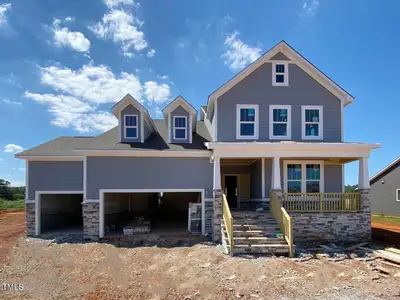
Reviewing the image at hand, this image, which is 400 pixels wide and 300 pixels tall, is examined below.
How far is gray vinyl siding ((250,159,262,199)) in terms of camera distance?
14594 mm

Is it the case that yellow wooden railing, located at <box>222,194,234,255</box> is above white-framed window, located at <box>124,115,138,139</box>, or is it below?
below

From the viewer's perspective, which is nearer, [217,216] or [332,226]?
[217,216]

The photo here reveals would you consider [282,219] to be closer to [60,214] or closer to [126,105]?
[126,105]

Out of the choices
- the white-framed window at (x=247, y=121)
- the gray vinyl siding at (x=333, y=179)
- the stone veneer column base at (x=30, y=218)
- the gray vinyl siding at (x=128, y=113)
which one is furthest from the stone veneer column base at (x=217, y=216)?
the stone veneer column base at (x=30, y=218)

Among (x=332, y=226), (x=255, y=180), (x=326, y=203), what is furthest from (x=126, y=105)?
(x=332, y=226)

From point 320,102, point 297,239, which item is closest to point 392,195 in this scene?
point 320,102

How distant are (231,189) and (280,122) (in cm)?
511

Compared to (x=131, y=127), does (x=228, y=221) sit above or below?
below

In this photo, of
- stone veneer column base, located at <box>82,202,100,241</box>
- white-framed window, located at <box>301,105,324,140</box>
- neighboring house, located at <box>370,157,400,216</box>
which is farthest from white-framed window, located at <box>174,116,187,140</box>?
neighboring house, located at <box>370,157,400,216</box>

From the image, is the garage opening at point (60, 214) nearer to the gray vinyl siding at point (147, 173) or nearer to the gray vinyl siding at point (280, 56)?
the gray vinyl siding at point (147, 173)

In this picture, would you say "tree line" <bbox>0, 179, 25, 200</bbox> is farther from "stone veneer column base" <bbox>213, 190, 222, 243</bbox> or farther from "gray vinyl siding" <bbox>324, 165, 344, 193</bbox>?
"gray vinyl siding" <bbox>324, 165, 344, 193</bbox>

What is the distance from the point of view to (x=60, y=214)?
17203 mm

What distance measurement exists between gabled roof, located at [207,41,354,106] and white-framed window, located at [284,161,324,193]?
3.72 m

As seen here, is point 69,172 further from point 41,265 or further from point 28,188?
point 41,265
